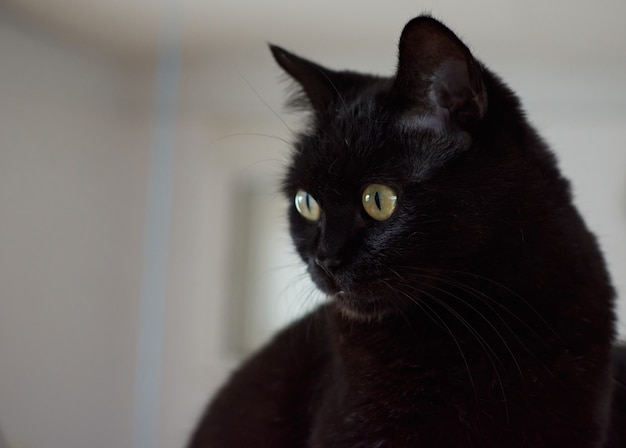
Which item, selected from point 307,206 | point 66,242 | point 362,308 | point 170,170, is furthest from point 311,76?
point 170,170

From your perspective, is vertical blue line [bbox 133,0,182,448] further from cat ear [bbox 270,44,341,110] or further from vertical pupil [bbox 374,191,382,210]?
vertical pupil [bbox 374,191,382,210]

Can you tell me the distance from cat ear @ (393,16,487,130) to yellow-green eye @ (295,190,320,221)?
146 mm

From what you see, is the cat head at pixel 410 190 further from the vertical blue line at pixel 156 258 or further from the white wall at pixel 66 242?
the vertical blue line at pixel 156 258

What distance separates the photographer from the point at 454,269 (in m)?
0.68

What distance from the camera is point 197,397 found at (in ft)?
5.28

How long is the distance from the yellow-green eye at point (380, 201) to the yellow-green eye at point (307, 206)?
80 millimetres

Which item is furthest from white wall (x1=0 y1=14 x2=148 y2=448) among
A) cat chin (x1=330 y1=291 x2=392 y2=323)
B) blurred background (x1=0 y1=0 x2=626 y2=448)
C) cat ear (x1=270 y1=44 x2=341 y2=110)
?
cat chin (x1=330 y1=291 x2=392 y2=323)

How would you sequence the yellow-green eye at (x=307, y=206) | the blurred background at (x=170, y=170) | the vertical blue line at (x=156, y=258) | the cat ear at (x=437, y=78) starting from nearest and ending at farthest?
the cat ear at (x=437, y=78) → the yellow-green eye at (x=307, y=206) → the blurred background at (x=170, y=170) → the vertical blue line at (x=156, y=258)

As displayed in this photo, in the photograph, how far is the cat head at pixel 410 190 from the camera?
656 mm

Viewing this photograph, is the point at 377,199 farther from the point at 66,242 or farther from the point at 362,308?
the point at 66,242

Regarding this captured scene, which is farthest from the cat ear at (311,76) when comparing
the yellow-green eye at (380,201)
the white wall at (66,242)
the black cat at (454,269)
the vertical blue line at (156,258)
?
the vertical blue line at (156,258)

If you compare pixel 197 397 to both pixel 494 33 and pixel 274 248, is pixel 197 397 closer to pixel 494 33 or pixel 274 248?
pixel 274 248

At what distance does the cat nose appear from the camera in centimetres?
67

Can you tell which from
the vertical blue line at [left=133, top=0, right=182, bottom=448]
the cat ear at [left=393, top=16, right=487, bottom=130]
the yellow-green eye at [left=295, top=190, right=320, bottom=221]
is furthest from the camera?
the vertical blue line at [left=133, top=0, right=182, bottom=448]
